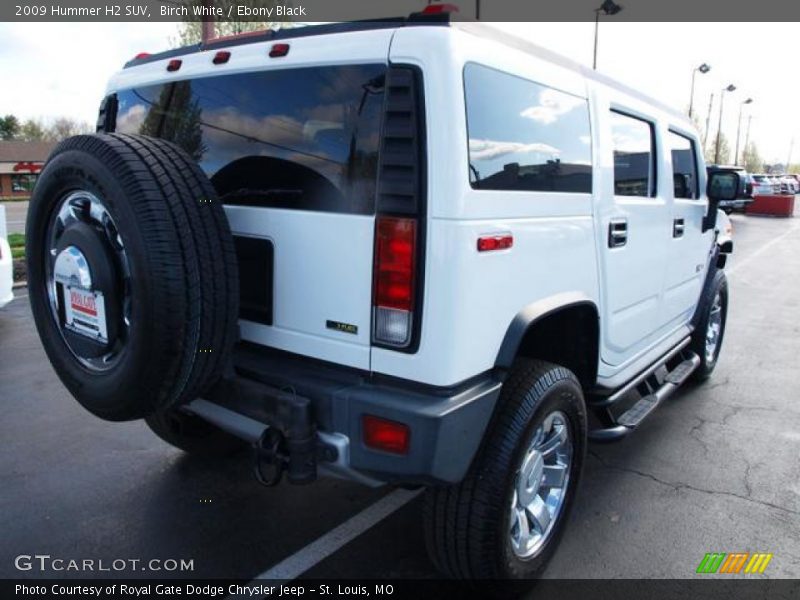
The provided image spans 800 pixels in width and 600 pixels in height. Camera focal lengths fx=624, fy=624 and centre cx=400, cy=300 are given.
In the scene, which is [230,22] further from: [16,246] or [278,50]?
[278,50]

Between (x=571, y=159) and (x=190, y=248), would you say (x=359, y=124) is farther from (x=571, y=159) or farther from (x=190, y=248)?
(x=571, y=159)

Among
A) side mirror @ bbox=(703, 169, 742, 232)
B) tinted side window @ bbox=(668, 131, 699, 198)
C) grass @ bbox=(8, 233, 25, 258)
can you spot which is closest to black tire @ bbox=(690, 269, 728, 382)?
side mirror @ bbox=(703, 169, 742, 232)

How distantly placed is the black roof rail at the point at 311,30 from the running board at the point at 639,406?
2104 mm

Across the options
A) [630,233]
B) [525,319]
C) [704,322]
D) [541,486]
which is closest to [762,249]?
[704,322]

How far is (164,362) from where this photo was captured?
6.83 feet

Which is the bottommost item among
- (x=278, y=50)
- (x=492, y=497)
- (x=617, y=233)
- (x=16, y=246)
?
(x=492, y=497)

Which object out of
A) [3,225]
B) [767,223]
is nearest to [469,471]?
[3,225]

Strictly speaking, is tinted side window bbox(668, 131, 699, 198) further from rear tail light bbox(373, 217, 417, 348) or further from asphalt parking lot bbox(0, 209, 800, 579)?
rear tail light bbox(373, 217, 417, 348)

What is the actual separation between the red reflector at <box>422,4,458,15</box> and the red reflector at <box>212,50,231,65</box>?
35.9 inches

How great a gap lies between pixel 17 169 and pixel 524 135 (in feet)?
188

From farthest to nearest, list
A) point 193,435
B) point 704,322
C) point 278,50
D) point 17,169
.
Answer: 1. point 17,169
2. point 704,322
3. point 193,435
4. point 278,50

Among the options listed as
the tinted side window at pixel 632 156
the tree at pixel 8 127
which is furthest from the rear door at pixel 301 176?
the tree at pixel 8 127

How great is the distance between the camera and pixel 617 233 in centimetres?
307

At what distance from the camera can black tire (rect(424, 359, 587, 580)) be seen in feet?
7.59
